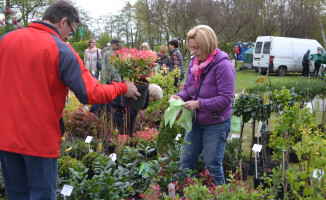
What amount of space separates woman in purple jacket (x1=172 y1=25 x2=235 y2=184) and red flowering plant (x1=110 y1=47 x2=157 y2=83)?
0.38 metres

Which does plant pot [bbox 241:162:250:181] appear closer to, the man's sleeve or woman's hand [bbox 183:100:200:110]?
woman's hand [bbox 183:100:200:110]

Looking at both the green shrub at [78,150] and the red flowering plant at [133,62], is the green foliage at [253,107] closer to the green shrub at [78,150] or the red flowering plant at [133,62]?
the red flowering plant at [133,62]

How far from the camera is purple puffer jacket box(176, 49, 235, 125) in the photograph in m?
2.51

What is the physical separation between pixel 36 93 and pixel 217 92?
1.40m

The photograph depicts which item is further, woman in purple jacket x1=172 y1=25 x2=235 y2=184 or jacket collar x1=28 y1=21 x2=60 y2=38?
woman in purple jacket x1=172 y1=25 x2=235 y2=184

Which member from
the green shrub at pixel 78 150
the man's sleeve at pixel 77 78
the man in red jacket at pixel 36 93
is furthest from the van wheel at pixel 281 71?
the man in red jacket at pixel 36 93

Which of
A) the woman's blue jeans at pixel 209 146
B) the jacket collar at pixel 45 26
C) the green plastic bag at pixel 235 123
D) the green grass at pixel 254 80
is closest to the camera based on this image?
the jacket collar at pixel 45 26

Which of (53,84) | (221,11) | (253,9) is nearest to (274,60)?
(221,11)

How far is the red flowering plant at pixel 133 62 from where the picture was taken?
8.74 ft

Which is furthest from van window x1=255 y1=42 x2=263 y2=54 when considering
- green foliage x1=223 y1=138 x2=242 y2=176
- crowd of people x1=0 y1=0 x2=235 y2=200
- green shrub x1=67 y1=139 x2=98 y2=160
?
crowd of people x1=0 y1=0 x2=235 y2=200

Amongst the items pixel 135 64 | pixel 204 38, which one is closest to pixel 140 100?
pixel 135 64

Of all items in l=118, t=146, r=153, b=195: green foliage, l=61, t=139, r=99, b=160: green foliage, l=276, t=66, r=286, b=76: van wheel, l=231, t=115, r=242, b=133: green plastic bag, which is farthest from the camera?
l=276, t=66, r=286, b=76: van wheel

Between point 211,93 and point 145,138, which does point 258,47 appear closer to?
point 145,138

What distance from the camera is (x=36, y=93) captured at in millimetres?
1806
